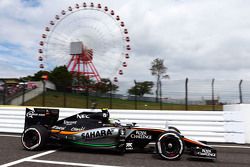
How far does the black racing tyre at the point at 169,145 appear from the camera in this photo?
5711 mm

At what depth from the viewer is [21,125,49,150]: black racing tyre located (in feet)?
21.6

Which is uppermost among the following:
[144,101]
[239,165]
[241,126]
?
[144,101]

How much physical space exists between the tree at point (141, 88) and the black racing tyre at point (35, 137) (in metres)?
8.90

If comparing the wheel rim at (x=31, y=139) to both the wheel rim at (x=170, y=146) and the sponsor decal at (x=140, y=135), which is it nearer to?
the sponsor decal at (x=140, y=135)

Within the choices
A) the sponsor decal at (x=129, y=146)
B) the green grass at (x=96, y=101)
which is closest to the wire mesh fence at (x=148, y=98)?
the green grass at (x=96, y=101)

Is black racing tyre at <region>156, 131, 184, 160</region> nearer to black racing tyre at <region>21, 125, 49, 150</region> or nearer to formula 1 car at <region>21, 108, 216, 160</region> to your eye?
formula 1 car at <region>21, 108, 216, 160</region>

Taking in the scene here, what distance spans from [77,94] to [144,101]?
7023 millimetres

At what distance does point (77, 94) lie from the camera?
70.6 feet

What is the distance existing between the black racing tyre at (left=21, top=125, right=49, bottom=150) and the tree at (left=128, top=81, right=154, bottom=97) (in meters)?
8.90

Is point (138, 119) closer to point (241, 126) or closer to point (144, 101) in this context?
point (241, 126)

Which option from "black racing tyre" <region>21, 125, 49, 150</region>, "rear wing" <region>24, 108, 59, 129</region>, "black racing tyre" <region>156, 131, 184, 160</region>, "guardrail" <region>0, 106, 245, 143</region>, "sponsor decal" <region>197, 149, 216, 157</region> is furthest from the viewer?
"guardrail" <region>0, 106, 245, 143</region>

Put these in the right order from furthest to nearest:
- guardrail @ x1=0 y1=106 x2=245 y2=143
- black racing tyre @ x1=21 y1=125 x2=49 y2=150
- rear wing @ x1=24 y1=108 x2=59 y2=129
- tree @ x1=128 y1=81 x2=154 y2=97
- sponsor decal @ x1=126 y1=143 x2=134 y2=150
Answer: tree @ x1=128 y1=81 x2=154 y2=97
guardrail @ x1=0 y1=106 x2=245 y2=143
rear wing @ x1=24 y1=108 x2=59 y2=129
black racing tyre @ x1=21 y1=125 x2=49 y2=150
sponsor decal @ x1=126 y1=143 x2=134 y2=150

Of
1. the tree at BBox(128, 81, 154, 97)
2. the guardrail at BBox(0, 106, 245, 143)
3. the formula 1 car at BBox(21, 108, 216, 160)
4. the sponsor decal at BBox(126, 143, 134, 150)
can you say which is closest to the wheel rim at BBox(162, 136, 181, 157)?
the formula 1 car at BBox(21, 108, 216, 160)

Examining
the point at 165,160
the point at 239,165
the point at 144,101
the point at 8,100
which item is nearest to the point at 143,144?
the point at 165,160
